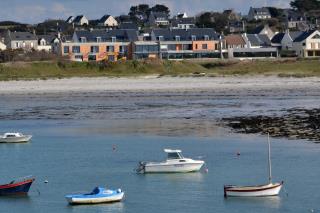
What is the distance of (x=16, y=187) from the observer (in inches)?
1264

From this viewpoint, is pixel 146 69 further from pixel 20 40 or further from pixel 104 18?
pixel 104 18

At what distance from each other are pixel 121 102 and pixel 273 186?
3730 cm

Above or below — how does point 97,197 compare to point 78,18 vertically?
below

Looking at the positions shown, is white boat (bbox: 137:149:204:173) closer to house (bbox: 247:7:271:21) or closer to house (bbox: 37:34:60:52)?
house (bbox: 37:34:60:52)

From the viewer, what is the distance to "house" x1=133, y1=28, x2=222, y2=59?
11069 centimetres

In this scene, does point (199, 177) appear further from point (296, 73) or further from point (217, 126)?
point (296, 73)

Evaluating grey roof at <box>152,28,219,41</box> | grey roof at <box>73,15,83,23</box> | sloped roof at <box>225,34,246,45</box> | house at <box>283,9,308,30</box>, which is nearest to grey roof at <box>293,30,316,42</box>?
sloped roof at <box>225,34,246,45</box>

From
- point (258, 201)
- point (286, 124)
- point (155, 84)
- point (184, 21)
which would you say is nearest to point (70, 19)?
point (184, 21)

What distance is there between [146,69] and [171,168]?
201 ft

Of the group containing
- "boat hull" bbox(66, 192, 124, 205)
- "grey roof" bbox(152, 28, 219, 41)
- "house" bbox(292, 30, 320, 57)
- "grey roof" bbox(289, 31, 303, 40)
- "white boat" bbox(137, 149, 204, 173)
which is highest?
"grey roof" bbox(152, 28, 219, 41)

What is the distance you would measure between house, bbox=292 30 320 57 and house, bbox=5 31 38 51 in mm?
34718

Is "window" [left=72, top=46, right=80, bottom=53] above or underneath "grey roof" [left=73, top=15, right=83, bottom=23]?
underneath

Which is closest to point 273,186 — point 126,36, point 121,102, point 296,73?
point 121,102

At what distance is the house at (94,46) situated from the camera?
110 metres
